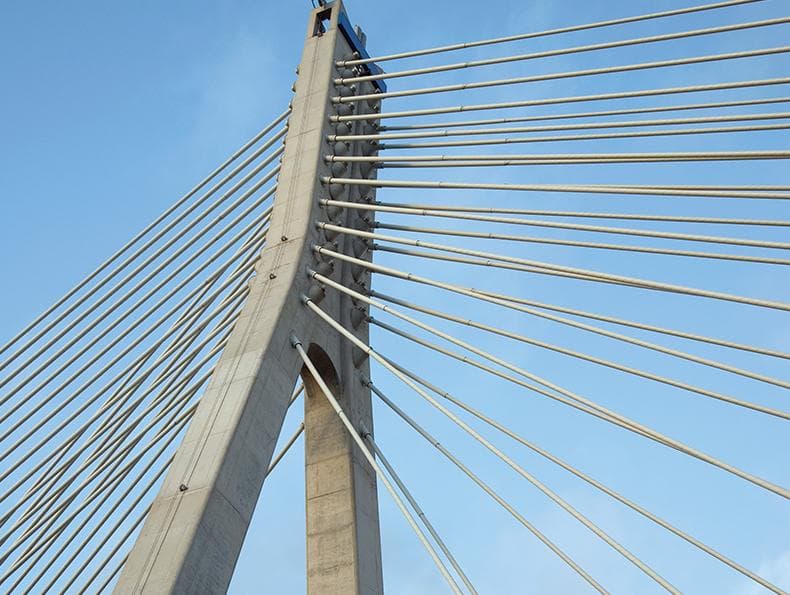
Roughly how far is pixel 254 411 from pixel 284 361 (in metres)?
0.87

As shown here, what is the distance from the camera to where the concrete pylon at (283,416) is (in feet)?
31.7

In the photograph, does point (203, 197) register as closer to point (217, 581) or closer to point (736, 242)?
point (217, 581)

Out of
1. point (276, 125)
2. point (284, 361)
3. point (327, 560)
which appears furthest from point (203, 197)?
point (327, 560)

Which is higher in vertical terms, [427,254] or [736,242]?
[427,254]

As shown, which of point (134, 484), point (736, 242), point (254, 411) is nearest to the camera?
point (736, 242)

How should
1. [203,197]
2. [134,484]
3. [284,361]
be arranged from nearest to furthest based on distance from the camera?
[284,361], [134,484], [203,197]

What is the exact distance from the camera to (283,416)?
36.7ft

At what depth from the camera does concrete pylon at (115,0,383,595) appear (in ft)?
31.7

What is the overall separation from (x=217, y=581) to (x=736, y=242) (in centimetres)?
554

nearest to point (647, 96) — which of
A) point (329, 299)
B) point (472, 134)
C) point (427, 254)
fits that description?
point (472, 134)

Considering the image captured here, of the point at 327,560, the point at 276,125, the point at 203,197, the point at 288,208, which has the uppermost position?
the point at 276,125

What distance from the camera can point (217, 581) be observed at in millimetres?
9594

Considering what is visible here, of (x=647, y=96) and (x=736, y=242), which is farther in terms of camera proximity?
(x=647, y=96)

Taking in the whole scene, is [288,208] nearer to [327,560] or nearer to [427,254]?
[427,254]
